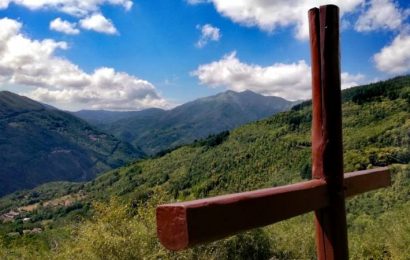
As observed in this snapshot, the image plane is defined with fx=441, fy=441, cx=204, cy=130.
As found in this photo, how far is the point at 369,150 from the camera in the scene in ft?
255

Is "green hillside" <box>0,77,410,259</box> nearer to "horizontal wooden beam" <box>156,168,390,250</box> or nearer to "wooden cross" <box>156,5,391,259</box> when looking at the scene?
"wooden cross" <box>156,5,391,259</box>

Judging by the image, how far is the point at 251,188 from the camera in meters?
76.8

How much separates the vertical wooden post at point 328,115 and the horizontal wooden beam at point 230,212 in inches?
5.2

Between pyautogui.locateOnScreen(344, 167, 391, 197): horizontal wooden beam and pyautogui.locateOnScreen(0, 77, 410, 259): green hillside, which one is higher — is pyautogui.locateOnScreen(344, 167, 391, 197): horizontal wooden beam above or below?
above

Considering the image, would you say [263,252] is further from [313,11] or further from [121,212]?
[313,11]

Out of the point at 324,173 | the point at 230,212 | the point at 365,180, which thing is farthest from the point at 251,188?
the point at 230,212

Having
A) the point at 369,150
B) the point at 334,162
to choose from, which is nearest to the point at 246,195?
the point at 334,162

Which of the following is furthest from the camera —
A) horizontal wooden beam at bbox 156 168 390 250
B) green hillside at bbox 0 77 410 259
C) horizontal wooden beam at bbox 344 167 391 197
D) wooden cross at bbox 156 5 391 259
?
green hillside at bbox 0 77 410 259

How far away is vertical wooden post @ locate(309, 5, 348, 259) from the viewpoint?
2.60 m

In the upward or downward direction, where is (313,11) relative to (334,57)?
upward

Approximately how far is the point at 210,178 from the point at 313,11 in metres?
113

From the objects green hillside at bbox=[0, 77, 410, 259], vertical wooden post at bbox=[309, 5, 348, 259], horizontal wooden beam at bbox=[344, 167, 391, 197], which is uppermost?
vertical wooden post at bbox=[309, 5, 348, 259]

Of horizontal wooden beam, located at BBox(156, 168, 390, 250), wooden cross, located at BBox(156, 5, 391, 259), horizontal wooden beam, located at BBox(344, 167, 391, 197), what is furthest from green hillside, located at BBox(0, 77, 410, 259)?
horizontal wooden beam, located at BBox(156, 168, 390, 250)

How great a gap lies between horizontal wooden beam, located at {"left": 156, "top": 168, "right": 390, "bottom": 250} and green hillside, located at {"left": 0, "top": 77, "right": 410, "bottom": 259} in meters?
20.6
